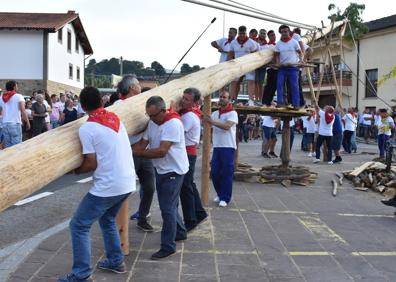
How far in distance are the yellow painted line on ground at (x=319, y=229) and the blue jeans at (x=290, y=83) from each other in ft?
11.9

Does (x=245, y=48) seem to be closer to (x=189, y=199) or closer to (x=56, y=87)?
(x=189, y=199)

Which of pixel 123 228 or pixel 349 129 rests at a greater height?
pixel 349 129

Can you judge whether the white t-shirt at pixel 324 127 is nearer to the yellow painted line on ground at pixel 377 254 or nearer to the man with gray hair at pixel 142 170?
the yellow painted line on ground at pixel 377 254

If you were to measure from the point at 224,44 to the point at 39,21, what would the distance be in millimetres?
25732

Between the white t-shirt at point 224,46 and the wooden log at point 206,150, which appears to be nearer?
the wooden log at point 206,150

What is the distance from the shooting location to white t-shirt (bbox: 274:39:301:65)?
9.93m

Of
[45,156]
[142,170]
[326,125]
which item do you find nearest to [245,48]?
[326,125]

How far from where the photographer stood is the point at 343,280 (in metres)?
4.44

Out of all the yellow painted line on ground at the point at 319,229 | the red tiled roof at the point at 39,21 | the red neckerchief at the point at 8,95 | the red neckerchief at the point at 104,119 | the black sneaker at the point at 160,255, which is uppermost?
the red tiled roof at the point at 39,21

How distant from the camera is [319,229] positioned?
6.33 m

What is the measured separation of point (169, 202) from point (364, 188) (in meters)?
6.37

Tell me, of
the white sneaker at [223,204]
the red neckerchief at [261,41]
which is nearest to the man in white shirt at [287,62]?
the red neckerchief at [261,41]

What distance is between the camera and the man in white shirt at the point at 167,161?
187 inches

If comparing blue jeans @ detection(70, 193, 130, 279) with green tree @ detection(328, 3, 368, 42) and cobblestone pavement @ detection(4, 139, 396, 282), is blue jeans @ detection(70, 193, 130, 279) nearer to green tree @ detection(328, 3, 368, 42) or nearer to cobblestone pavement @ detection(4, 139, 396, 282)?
cobblestone pavement @ detection(4, 139, 396, 282)
